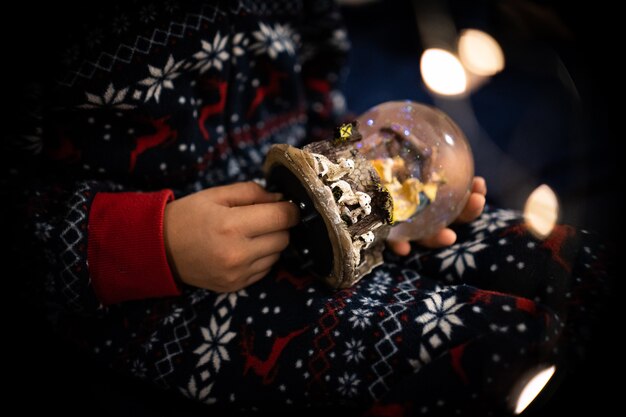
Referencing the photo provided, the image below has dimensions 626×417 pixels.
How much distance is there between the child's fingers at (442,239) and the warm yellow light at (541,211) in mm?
119

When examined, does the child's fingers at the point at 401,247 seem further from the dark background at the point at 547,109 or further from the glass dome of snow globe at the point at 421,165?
the dark background at the point at 547,109

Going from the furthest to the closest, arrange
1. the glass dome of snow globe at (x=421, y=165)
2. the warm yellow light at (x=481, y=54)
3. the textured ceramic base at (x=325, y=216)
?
the warm yellow light at (x=481, y=54) → the glass dome of snow globe at (x=421, y=165) → the textured ceramic base at (x=325, y=216)

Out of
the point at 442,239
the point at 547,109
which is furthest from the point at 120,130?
the point at 547,109

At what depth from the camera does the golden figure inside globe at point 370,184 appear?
483 millimetres

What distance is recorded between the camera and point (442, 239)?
635 mm

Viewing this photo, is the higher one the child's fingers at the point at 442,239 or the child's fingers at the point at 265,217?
the child's fingers at the point at 265,217

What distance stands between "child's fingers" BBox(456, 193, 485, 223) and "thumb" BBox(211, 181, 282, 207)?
1.00 ft

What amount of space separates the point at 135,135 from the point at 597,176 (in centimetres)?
92

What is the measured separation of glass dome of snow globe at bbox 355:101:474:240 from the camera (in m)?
0.58

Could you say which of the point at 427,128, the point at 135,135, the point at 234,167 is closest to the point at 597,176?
the point at 427,128

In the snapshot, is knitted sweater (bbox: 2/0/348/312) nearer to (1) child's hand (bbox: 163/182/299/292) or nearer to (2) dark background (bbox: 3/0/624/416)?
(1) child's hand (bbox: 163/182/299/292)

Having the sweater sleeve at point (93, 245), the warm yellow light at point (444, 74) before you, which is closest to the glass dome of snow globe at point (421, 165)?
the sweater sleeve at point (93, 245)

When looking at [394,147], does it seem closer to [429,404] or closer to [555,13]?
[429,404]

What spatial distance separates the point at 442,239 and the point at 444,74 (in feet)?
2.22
